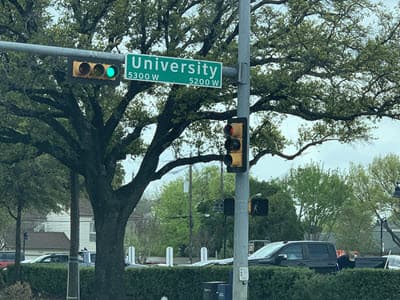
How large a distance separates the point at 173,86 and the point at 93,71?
7.37m

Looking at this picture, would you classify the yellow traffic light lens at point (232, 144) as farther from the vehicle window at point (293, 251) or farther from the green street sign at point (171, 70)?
the vehicle window at point (293, 251)

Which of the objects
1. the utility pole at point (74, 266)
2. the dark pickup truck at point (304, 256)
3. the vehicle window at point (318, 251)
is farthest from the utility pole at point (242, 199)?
the vehicle window at point (318, 251)

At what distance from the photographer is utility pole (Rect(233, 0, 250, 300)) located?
1933 centimetres

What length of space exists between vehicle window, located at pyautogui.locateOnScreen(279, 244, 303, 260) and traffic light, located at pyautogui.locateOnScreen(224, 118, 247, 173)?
11037mm

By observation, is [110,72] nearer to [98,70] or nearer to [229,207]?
[98,70]

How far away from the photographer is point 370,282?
21.6 metres

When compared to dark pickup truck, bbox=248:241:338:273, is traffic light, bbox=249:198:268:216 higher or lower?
higher

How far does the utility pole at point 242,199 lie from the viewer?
63.4 ft

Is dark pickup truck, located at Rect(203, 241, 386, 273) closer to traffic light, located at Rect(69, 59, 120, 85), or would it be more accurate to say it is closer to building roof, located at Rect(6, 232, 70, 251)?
traffic light, located at Rect(69, 59, 120, 85)

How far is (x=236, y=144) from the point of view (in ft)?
62.1

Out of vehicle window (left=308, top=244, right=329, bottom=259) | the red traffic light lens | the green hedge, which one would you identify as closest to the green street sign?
the red traffic light lens

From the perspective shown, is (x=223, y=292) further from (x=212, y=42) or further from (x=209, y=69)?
(x=212, y=42)

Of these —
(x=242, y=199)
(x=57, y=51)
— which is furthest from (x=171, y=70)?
(x=242, y=199)

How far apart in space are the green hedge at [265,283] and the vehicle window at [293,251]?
3555mm
